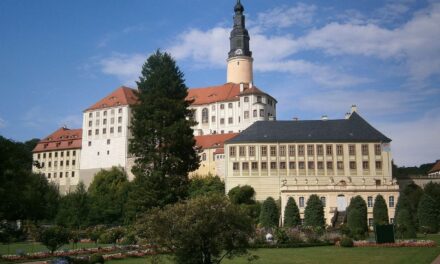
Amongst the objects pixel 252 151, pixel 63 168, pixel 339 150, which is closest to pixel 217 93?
pixel 63 168

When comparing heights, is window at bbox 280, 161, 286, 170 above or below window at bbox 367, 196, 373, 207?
above

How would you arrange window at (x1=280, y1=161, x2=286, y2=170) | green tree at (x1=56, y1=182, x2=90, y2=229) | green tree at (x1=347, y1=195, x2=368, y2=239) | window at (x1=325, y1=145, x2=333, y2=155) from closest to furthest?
green tree at (x1=347, y1=195, x2=368, y2=239)
green tree at (x1=56, y1=182, x2=90, y2=229)
window at (x1=280, y1=161, x2=286, y2=170)
window at (x1=325, y1=145, x2=333, y2=155)

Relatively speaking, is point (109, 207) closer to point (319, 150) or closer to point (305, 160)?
point (305, 160)

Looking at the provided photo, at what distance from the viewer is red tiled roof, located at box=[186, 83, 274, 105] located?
106 m

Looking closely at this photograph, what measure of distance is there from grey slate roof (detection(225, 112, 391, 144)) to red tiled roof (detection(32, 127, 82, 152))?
172 feet

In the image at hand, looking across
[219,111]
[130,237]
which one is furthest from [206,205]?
[219,111]

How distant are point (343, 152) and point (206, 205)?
53.1 m

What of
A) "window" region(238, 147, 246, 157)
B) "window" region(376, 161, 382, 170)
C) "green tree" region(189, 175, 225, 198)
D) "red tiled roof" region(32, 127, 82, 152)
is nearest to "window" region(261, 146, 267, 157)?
"window" region(238, 147, 246, 157)

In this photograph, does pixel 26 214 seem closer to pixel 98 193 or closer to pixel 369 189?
pixel 369 189

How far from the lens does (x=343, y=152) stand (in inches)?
2771

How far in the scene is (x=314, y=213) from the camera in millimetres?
56594

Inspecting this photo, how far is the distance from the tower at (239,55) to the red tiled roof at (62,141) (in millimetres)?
37206

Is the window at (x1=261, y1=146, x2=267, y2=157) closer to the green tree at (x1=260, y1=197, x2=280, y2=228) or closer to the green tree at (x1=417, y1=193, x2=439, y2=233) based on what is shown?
the green tree at (x1=260, y1=197, x2=280, y2=228)

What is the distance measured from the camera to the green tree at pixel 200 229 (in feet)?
65.1
